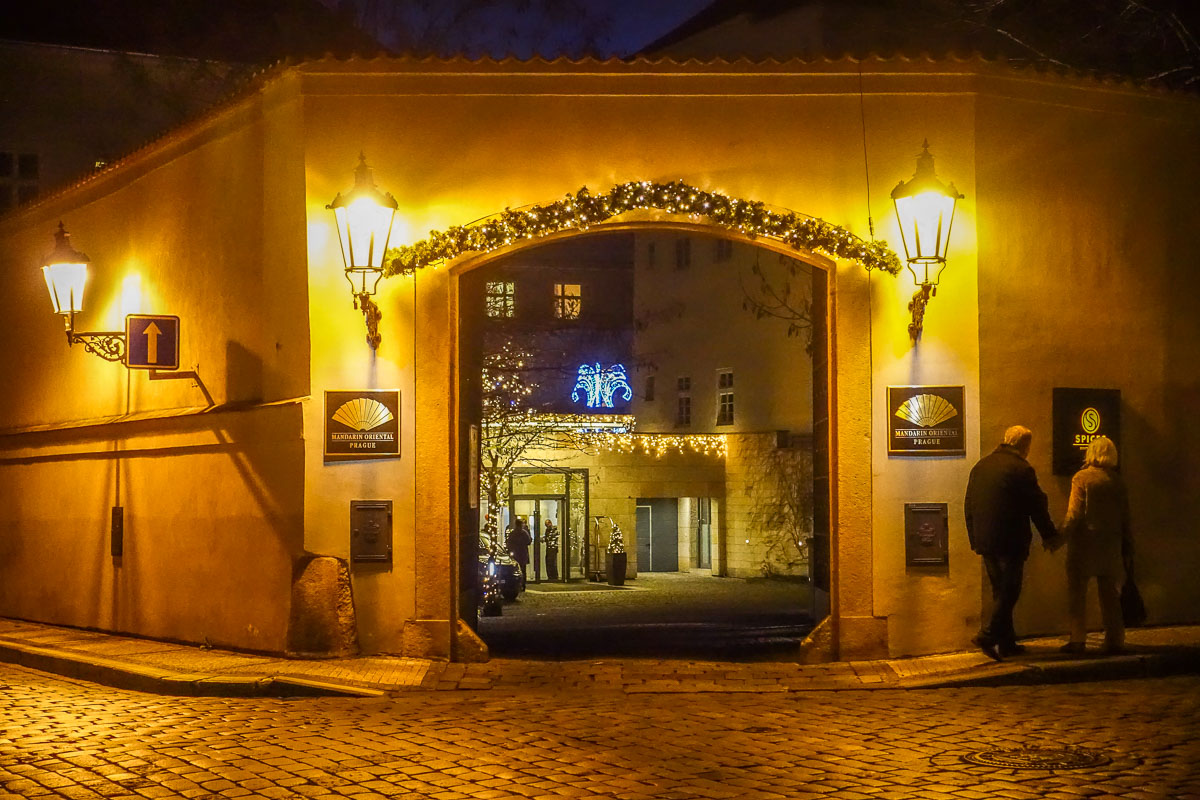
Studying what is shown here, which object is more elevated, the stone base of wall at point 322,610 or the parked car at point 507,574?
the stone base of wall at point 322,610

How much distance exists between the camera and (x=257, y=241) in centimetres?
1285

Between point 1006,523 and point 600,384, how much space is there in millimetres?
25639

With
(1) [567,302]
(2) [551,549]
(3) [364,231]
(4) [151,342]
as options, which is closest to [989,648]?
(3) [364,231]

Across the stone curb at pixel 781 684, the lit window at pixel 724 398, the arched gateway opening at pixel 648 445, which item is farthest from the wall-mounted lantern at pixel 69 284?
the lit window at pixel 724 398

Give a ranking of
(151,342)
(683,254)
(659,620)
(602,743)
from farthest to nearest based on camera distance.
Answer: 1. (683,254)
2. (659,620)
3. (151,342)
4. (602,743)

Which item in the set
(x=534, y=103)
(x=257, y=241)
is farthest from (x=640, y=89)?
(x=257, y=241)

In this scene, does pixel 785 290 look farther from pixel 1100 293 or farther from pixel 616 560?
pixel 1100 293

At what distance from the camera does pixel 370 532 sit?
11.9 meters

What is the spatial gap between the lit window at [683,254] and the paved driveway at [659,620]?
9.05m

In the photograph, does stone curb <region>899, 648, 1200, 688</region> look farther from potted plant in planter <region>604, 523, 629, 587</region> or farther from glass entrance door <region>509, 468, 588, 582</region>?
glass entrance door <region>509, 468, 588, 582</region>

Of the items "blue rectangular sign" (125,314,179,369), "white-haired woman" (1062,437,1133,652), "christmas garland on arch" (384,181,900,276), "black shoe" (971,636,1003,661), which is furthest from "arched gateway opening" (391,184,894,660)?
"christmas garland on arch" (384,181,900,276)

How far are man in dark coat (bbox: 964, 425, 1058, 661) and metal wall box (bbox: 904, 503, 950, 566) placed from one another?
59cm

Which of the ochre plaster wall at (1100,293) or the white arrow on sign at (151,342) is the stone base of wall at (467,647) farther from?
the ochre plaster wall at (1100,293)

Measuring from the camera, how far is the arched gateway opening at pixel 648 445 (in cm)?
2606
